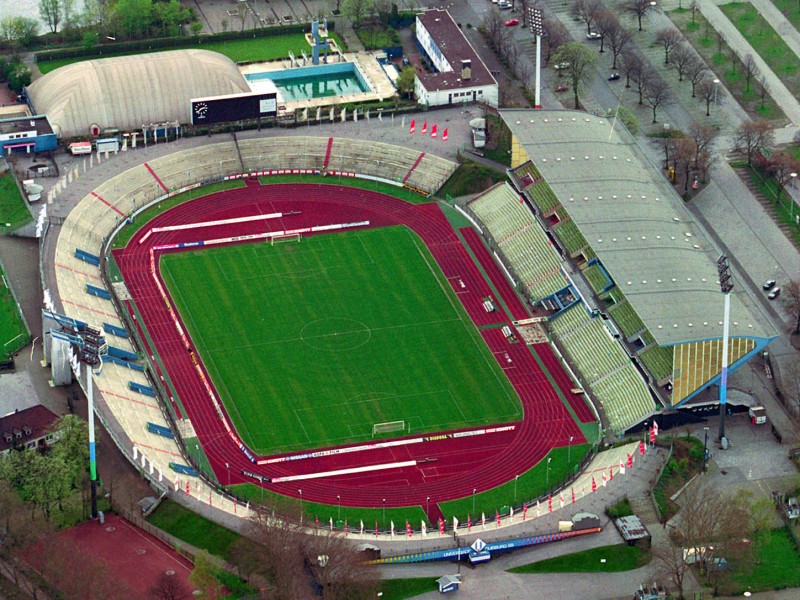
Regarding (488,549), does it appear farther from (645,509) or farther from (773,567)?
(773,567)

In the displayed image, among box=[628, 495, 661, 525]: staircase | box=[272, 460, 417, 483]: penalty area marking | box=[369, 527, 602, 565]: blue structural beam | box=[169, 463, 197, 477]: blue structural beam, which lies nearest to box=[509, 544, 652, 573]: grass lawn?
box=[369, 527, 602, 565]: blue structural beam

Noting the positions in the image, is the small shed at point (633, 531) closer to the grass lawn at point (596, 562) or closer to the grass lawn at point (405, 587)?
the grass lawn at point (596, 562)

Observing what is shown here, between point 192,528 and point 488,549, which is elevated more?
point 192,528


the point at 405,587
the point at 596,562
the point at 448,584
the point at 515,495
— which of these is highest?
the point at 515,495

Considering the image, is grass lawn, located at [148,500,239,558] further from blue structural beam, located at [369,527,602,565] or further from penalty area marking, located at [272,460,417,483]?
blue structural beam, located at [369,527,602,565]

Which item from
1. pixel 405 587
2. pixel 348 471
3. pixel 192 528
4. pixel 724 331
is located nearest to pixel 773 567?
pixel 724 331

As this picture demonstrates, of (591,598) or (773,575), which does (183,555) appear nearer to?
(591,598)

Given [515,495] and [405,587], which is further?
[515,495]
